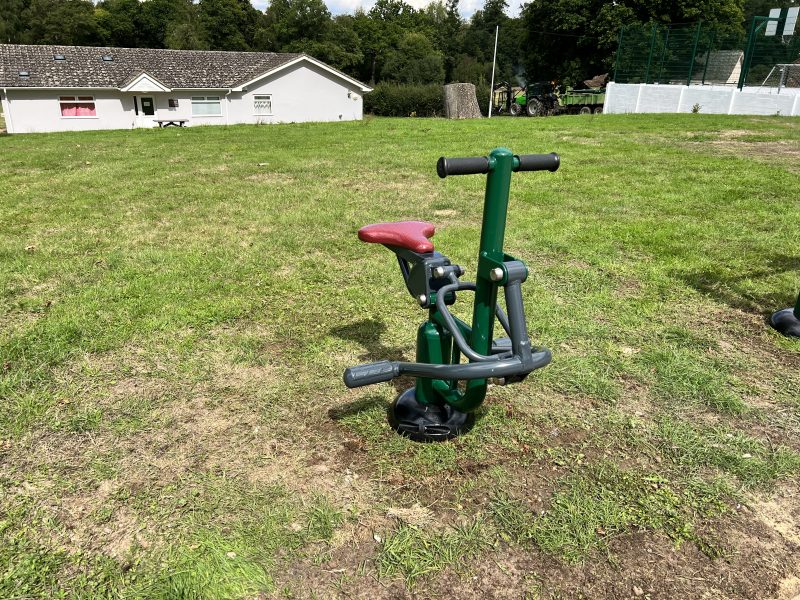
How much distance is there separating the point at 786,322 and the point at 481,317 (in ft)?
8.02

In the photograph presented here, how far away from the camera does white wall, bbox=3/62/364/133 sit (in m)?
28.2

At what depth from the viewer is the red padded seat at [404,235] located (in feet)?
7.57

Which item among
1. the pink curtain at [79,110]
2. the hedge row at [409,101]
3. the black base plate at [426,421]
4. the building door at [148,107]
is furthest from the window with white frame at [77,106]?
the black base plate at [426,421]

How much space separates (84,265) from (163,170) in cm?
504

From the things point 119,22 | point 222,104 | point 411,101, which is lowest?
point 222,104

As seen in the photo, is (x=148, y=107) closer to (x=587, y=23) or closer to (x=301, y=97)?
(x=301, y=97)

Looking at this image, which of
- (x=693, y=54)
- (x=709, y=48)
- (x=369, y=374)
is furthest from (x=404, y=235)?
(x=709, y=48)

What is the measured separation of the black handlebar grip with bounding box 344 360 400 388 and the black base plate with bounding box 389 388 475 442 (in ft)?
1.26

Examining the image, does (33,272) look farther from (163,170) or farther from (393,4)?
(393,4)

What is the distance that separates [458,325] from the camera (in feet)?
7.63

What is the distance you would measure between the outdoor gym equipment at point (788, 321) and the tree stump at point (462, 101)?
1676cm

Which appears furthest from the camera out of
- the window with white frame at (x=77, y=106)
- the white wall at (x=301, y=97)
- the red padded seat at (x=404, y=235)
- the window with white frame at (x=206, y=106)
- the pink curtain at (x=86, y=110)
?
the white wall at (x=301, y=97)

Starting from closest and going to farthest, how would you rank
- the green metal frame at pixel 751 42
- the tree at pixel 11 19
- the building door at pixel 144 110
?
the green metal frame at pixel 751 42 → the building door at pixel 144 110 → the tree at pixel 11 19

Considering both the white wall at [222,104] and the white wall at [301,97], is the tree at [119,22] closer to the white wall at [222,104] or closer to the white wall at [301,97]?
the white wall at [222,104]
